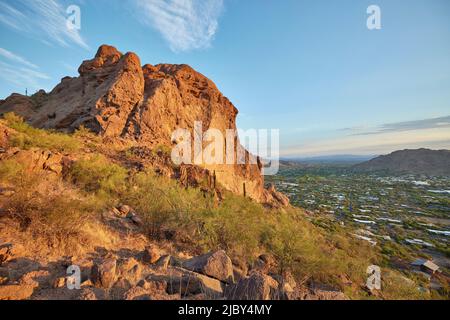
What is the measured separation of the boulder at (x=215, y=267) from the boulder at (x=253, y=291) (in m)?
0.69

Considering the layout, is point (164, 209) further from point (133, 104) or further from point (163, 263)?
point (133, 104)

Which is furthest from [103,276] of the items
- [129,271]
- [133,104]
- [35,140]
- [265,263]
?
[133,104]

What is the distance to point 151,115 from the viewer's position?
16594mm

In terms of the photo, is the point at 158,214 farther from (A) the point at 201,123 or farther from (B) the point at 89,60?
(B) the point at 89,60

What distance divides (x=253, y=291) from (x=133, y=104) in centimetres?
1658

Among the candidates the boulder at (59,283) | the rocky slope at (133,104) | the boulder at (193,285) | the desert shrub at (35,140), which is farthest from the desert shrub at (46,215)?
the rocky slope at (133,104)

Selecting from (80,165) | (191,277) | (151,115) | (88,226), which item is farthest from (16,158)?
(151,115)

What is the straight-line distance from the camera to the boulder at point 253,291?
111 inches

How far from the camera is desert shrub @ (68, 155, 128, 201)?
300 inches

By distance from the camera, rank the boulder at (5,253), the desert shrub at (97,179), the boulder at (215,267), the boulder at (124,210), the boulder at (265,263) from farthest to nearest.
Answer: the desert shrub at (97,179), the boulder at (124,210), the boulder at (265,263), the boulder at (215,267), the boulder at (5,253)

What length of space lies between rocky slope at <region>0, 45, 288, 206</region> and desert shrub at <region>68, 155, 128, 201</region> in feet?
19.9

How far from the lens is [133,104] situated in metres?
16.4

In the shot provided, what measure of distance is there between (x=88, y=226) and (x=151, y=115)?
12813mm

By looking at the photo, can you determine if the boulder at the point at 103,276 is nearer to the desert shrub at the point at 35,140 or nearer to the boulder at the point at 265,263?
the boulder at the point at 265,263
